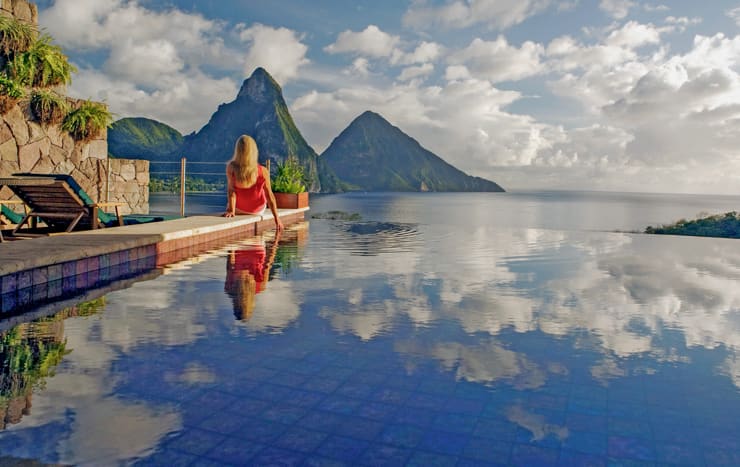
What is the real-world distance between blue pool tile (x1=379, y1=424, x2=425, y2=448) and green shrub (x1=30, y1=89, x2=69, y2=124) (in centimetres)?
1255

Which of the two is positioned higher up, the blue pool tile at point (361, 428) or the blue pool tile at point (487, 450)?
the blue pool tile at point (487, 450)

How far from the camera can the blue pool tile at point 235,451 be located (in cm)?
215

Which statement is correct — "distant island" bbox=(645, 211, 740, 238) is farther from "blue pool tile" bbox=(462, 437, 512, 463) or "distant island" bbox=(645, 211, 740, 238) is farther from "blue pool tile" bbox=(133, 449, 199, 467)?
"blue pool tile" bbox=(133, 449, 199, 467)

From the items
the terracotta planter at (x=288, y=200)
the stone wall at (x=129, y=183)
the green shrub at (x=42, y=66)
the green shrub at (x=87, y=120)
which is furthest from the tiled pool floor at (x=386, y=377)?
the terracotta planter at (x=288, y=200)

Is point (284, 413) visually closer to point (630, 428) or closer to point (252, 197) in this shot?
point (630, 428)

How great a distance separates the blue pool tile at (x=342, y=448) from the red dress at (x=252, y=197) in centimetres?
→ 838

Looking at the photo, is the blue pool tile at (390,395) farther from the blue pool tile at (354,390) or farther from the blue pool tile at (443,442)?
the blue pool tile at (443,442)

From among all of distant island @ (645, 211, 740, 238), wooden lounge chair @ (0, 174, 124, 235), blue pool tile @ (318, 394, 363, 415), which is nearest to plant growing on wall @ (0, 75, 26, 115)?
wooden lounge chair @ (0, 174, 124, 235)

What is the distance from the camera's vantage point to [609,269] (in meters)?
8.19

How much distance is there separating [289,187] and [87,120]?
6.06 metres

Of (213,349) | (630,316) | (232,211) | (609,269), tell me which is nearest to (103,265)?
(213,349)

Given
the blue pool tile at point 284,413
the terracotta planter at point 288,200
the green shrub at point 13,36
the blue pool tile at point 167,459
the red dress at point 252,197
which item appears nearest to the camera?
the blue pool tile at point 167,459

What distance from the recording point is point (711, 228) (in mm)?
18703

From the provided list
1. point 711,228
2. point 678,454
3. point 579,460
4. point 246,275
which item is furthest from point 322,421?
point 711,228
